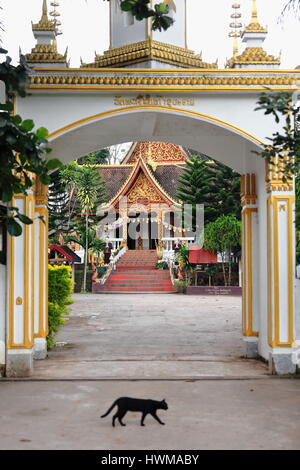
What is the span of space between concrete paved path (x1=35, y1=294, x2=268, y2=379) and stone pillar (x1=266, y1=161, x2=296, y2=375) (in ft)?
1.11

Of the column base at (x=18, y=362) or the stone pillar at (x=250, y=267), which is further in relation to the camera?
the stone pillar at (x=250, y=267)

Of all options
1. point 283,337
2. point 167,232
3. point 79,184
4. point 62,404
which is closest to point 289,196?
point 283,337

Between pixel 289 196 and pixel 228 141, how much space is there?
4.65ft

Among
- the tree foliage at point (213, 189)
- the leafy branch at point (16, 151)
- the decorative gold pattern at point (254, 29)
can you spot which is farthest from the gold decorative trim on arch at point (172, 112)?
the tree foliage at point (213, 189)

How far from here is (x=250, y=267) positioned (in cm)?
750

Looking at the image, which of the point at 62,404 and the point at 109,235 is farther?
the point at 109,235

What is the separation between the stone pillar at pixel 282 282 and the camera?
6230 mm

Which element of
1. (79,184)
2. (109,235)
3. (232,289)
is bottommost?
(232,289)

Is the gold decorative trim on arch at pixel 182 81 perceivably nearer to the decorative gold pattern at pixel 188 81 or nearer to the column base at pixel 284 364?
the decorative gold pattern at pixel 188 81

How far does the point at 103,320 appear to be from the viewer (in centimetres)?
1198

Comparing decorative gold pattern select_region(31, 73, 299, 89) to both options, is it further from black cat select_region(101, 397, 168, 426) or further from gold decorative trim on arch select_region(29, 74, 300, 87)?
black cat select_region(101, 397, 168, 426)

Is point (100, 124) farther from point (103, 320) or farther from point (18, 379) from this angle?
point (103, 320)

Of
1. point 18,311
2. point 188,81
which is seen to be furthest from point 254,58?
point 18,311

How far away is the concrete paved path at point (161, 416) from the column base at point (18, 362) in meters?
0.23
